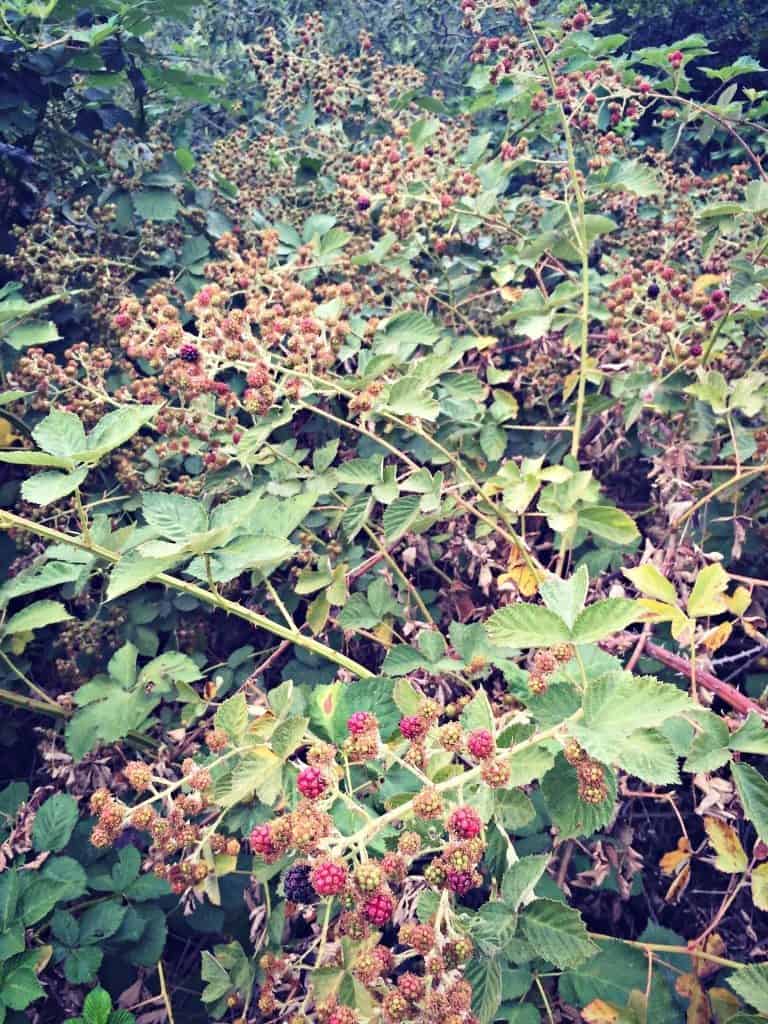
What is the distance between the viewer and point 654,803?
5.94 ft

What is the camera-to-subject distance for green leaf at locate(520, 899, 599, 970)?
104 cm

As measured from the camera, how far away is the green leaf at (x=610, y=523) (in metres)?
1.63

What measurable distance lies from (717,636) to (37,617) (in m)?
1.52

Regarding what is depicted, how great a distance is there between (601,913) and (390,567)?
3.15 ft

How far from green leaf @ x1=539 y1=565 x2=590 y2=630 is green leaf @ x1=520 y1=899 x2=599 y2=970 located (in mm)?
413

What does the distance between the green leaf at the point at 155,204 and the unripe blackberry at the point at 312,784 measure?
198cm

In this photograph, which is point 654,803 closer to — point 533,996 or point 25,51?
point 533,996

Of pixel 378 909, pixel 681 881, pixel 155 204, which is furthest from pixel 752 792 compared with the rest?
pixel 155 204

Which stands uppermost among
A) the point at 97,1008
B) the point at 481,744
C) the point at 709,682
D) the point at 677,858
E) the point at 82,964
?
the point at 481,744

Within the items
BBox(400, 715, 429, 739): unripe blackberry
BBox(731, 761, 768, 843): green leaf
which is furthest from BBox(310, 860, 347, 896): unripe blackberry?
BBox(731, 761, 768, 843): green leaf

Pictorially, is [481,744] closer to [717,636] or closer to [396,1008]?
[396,1008]

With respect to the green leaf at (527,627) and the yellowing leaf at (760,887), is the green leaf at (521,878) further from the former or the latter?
the yellowing leaf at (760,887)

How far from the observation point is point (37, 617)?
1.70m

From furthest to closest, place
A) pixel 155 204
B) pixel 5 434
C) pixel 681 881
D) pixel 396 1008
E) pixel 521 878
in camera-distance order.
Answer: pixel 155 204
pixel 5 434
pixel 681 881
pixel 521 878
pixel 396 1008
